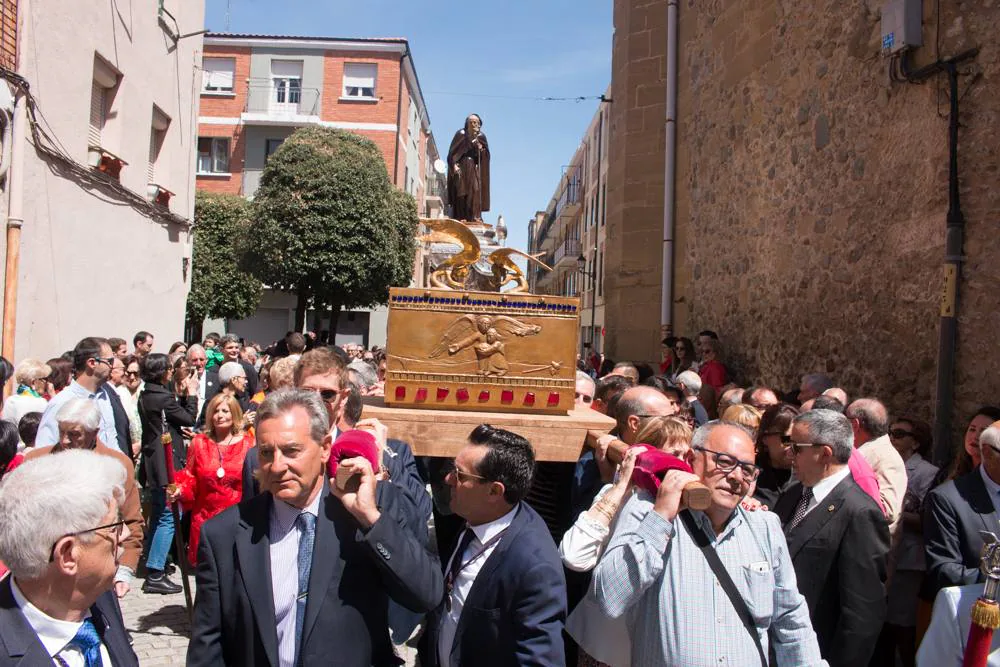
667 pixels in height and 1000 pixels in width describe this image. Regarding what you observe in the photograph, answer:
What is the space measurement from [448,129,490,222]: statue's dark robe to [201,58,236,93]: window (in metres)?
25.1

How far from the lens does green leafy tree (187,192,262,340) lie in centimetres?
2559

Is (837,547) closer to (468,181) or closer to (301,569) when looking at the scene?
(301,569)

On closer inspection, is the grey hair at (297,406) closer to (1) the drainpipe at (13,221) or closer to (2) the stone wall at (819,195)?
(2) the stone wall at (819,195)

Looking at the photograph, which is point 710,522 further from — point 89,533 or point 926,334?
point 926,334

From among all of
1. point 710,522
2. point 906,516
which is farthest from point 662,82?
point 710,522

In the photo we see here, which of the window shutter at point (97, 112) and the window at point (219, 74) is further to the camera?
the window at point (219, 74)

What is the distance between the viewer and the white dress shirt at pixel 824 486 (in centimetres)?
345

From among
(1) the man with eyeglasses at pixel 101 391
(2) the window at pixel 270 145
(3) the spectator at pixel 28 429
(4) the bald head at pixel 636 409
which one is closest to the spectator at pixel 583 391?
(4) the bald head at pixel 636 409

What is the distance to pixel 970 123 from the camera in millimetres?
5953

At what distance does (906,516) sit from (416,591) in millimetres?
3040

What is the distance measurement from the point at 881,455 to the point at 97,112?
10631 mm

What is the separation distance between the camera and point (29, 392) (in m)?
5.86

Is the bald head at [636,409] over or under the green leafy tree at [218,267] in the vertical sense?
under

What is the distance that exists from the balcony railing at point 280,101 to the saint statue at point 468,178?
2333 centimetres
